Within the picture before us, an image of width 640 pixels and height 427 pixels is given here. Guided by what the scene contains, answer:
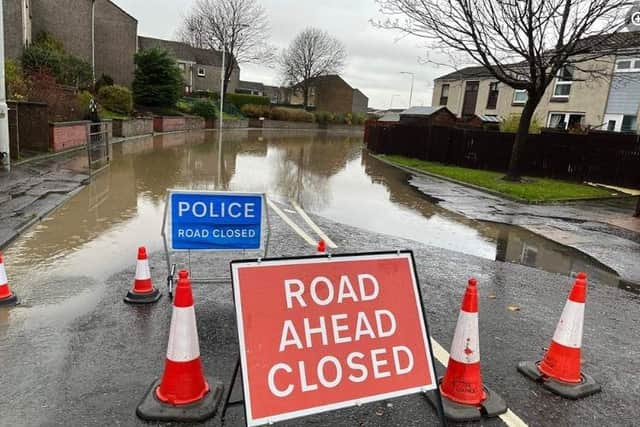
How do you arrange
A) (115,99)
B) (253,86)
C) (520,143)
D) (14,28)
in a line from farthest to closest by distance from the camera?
(253,86) → (14,28) → (115,99) → (520,143)

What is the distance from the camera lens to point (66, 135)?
645 inches

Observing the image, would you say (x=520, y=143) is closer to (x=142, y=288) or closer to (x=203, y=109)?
(x=142, y=288)

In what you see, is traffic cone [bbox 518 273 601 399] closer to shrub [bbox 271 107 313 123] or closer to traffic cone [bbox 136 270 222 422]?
traffic cone [bbox 136 270 222 422]

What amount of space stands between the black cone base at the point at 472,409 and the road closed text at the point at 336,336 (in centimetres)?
50

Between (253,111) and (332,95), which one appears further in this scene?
(332,95)

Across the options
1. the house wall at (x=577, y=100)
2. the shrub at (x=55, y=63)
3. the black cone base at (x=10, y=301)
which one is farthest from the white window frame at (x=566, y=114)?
the black cone base at (x=10, y=301)

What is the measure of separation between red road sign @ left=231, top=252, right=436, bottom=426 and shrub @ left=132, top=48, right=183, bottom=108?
3559 centimetres

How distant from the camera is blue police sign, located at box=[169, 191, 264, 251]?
4.92 meters

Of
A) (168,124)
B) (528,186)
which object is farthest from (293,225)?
(168,124)

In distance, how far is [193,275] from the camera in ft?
18.2

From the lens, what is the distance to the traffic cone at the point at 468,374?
10.5 feet

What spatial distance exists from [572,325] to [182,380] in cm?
288

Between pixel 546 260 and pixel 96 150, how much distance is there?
12.7m

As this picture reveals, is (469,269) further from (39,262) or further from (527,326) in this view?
(39,262)
